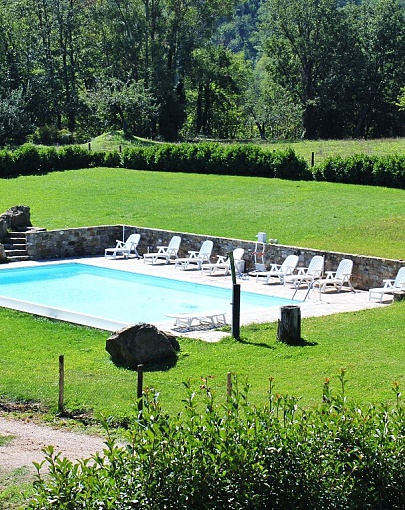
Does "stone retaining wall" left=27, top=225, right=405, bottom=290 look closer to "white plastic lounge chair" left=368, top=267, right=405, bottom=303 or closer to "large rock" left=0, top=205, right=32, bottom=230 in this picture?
"white plastic lounge chair" left=368, top=267, right=405, bottom=303

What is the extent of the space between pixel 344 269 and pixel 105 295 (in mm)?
6053

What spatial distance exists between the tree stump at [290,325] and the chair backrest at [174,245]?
447 inches

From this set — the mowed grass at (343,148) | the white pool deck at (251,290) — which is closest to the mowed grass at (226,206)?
the white pool deck at (251,290)

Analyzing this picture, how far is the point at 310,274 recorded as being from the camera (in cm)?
2269

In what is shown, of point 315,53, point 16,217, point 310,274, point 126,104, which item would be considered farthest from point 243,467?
point 315,53

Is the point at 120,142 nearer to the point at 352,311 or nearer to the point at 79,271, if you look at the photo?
the point at 79,271

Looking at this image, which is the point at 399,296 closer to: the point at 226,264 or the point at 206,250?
the point at 226,264

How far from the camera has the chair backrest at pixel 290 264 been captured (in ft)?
76.9

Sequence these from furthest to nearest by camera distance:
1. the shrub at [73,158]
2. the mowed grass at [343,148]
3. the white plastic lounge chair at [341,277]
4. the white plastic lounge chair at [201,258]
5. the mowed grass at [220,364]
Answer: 1. the shrub at [73,158]
2. the mowed grass at [343,148]
3. the white plastic lounge chair at [201,258]
4. the white plastic lounge chair at [341,277]
5. the mowed grass at [220,364]

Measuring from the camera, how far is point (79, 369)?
1437 cm

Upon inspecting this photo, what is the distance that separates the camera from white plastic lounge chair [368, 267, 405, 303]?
20309 millimetres

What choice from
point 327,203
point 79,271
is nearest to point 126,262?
point 79,271

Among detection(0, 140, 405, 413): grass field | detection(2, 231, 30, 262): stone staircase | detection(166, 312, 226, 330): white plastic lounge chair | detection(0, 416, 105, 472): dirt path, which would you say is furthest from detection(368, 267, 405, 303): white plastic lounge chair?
detection(2, 231, 30, 262): stone staircase

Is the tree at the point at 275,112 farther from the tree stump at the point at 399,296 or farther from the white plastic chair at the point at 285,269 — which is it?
the tree stump at the point at 399,296
